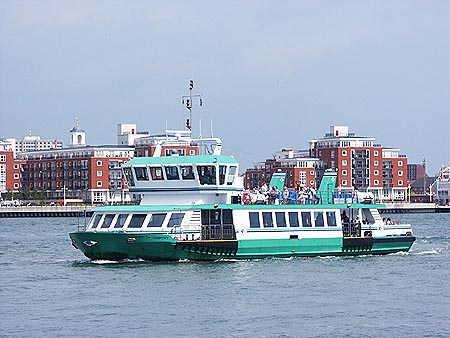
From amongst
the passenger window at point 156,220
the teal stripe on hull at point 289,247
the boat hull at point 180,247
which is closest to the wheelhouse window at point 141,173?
the passenger window at point 156,220

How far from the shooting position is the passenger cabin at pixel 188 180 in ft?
161

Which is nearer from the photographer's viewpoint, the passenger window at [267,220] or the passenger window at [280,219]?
the passenger window at [267,220]

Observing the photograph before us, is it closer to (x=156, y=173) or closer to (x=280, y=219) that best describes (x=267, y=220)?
(x=280, y=219)

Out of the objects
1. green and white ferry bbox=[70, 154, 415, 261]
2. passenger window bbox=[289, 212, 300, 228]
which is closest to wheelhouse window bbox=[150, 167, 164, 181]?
green and white ferry bbox=[70, 154, 415, 261]

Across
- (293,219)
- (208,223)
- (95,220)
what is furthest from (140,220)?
(293,219)

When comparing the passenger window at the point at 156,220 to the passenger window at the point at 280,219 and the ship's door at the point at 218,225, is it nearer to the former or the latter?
the ship's door at the point at 218,225

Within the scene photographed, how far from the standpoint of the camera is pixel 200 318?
3394cm

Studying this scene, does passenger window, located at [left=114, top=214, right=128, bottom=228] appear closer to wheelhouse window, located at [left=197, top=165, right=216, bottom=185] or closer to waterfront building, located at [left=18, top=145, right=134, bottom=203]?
wheelhouse window, located at [left=197, top=165, right=216, bottom=185]

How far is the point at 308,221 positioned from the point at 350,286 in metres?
9.37

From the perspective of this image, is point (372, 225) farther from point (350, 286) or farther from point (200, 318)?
point (200, 318)

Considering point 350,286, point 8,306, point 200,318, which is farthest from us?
point 350,286

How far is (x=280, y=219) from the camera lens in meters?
49.8

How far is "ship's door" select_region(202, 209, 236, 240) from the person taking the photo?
157ft

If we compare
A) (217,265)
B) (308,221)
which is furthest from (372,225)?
(217,265)
